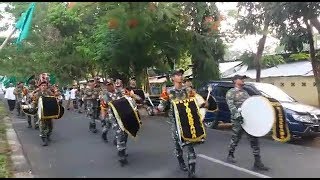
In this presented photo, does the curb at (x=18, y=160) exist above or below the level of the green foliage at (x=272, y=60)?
below

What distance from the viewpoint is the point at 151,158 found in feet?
29.3

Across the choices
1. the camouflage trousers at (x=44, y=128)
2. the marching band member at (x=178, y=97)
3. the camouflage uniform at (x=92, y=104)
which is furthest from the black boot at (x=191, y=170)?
the camouflage uniform at (x=92, y=104)

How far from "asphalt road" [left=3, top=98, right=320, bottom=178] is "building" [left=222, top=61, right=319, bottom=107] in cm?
1088

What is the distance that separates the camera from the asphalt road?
7512mm

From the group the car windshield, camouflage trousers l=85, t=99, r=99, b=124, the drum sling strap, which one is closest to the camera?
the drum sling strap

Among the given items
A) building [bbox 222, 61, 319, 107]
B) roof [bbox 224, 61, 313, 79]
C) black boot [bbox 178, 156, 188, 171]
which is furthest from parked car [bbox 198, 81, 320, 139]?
roof [bbox 224, 61, 313, 79]

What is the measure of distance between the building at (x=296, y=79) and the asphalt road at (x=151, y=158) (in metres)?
10.9

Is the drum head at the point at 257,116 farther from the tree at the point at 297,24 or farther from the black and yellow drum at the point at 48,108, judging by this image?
the black and yellow drum at the point at 48,108

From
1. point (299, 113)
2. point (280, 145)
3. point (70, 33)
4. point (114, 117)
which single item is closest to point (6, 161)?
point (114, 117)

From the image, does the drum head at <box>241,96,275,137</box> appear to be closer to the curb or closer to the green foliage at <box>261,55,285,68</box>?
the curb

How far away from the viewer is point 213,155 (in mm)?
9172

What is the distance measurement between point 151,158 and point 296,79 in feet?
50.8

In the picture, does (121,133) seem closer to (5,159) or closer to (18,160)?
(18,160)

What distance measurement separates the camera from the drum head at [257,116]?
7.59 meters
